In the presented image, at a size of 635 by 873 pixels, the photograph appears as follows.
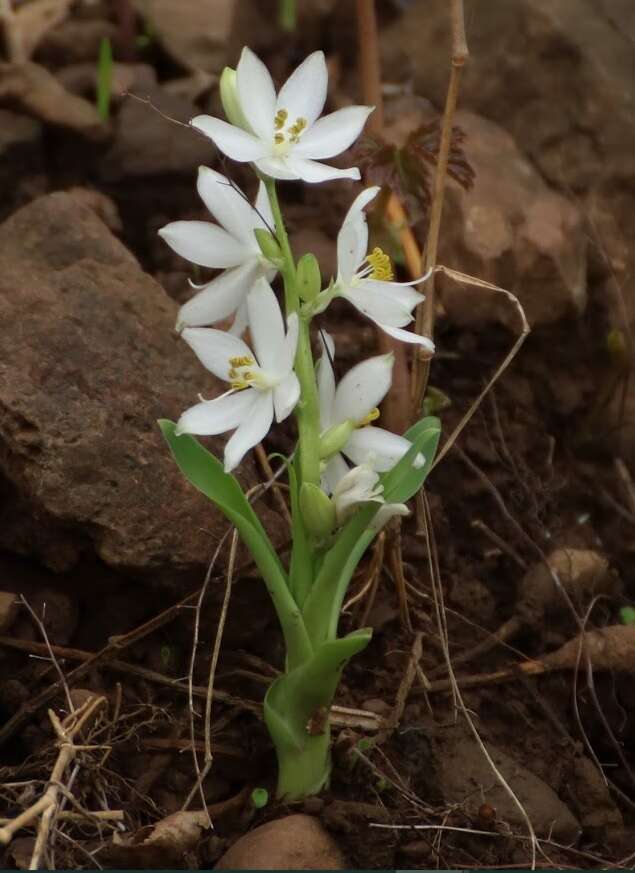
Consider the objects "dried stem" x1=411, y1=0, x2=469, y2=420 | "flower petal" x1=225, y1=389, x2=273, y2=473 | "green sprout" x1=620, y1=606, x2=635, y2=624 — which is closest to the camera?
"flower petal" x1=225, y1=389, x2=273, y2=473

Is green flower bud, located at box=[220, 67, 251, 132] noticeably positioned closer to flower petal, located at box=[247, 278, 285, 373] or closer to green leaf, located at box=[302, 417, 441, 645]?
flower petal, located at box=[247, 278, 285, 373]

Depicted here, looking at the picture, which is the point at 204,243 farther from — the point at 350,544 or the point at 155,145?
the point at 155,145

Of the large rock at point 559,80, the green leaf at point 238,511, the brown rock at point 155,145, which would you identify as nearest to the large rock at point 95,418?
the green leaf at point 238,511

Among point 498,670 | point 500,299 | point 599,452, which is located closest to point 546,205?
point 500,299

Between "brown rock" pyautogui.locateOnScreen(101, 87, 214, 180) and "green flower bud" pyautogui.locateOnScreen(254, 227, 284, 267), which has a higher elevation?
"green flower bud" pyautogui.locateOnScreen(254, 227, 284, 267)

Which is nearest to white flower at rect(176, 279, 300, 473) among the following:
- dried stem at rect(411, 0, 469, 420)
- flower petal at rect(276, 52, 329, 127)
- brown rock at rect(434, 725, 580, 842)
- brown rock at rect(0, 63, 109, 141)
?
flower petal at rect(276, 52, 329, 127)

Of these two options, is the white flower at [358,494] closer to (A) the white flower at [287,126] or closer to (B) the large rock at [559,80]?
(A) the white flower at [287,126]
